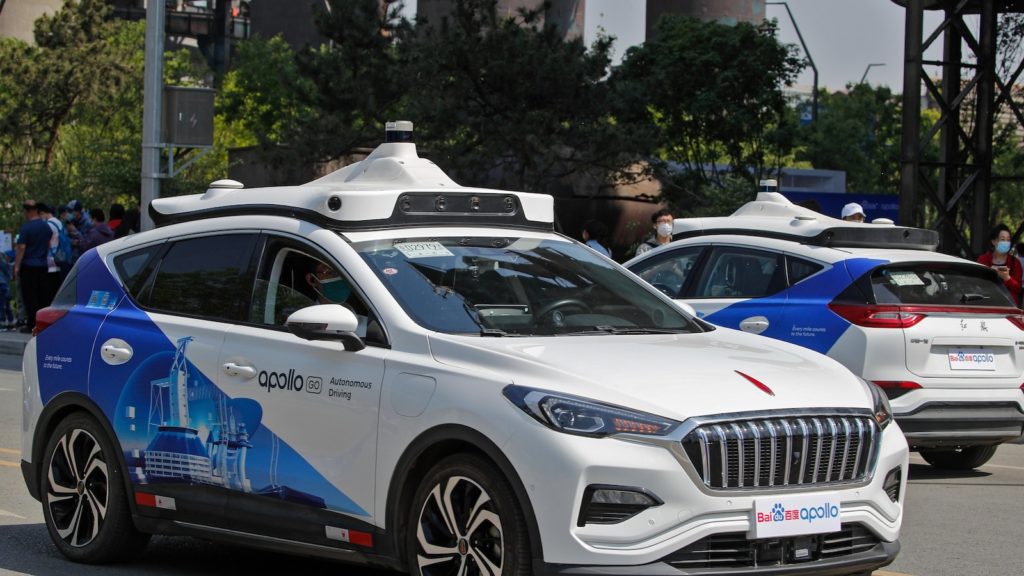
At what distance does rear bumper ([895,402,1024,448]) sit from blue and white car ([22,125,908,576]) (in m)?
3.77

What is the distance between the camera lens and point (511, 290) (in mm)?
6574

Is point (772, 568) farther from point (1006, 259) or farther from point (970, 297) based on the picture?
point (1006, 259)

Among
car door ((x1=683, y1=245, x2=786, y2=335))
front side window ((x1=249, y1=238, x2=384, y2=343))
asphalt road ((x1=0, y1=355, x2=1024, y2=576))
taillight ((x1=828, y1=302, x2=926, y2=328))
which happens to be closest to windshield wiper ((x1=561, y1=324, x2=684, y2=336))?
front side window ((x1=249, y1=238, x2=384, y2=343))

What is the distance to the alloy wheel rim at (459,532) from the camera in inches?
220

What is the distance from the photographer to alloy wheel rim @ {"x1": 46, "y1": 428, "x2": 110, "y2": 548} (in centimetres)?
737

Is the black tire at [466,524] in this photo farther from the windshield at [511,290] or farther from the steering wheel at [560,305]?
the steering wheel at [560,305]

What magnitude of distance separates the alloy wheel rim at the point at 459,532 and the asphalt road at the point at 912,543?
146 cm

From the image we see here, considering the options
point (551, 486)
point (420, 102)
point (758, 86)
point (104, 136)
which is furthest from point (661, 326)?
point (104, 136)

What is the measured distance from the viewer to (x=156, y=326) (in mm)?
7211

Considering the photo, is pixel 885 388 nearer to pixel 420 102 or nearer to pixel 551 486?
pixel 551 486

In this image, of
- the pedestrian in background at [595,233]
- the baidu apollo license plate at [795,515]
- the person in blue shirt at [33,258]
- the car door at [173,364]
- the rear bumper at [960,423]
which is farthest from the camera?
the person in blue shirt at [33,258]

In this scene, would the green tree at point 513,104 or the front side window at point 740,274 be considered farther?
the green tree at point 513,104

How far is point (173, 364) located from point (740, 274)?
5.44 m

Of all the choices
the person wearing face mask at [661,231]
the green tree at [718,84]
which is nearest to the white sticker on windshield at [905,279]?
the person wearing face mask at [661,231]
